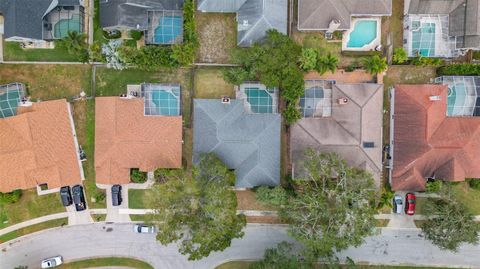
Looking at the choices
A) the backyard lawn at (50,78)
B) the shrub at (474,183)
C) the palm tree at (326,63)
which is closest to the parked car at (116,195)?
the backyard lawn at (50,78)

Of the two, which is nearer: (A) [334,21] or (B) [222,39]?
(A) [334,21]

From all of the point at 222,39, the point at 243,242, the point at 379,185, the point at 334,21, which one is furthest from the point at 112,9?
the point at 379,185

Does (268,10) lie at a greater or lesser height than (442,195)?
greater

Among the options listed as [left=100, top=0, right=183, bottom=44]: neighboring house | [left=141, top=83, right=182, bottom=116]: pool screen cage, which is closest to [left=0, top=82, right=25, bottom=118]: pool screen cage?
[left=100, top=0, right=183, bottom=44]: neighboring house

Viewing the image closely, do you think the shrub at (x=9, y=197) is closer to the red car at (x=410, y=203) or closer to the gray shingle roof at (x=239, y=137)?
the gray shingle roof at (x=239, y=137)

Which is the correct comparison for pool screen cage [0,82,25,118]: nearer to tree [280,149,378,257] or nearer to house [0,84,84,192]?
house [0,84,84,192]

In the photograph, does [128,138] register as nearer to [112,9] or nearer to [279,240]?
[112,9]
